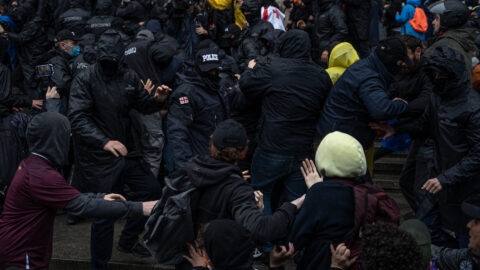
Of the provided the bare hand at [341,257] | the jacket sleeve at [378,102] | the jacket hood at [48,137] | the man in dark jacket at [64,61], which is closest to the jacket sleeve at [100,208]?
the jacket hood at [48,137]

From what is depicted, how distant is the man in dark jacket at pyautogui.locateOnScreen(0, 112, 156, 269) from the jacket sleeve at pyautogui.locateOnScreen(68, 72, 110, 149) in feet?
3.89

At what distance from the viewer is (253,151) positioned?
5996mm

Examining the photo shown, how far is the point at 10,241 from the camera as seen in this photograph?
4.06m

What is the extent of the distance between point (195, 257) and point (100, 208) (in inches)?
35.2

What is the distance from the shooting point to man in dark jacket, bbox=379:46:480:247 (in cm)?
464

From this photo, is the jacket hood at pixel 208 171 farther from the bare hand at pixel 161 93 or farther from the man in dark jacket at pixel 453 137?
the bare hand at pixel 161 93

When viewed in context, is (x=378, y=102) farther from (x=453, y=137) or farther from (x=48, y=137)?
(x=48, y=137)

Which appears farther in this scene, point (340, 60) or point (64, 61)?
point (64, 61)

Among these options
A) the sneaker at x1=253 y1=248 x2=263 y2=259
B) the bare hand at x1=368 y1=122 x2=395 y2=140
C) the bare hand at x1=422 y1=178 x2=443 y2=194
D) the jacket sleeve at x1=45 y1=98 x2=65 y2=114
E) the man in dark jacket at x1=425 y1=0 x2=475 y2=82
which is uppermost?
the man in dark jacket at x1=425 y1=0 x2=475 y2=82

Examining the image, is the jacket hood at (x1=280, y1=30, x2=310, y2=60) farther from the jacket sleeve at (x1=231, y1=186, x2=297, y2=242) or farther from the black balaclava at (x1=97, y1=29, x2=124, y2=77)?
the jacket sleeve at (x1=231, y1=186, x2=297, y2=242)

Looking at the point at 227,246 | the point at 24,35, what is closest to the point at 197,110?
the point at 227,246

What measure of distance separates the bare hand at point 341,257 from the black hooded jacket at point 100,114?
2.71 meters

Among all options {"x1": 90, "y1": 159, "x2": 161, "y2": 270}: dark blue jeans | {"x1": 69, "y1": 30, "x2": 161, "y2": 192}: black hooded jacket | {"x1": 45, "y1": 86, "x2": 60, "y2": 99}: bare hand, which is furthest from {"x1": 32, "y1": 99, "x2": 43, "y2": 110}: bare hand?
{"x1": 90, "y1": 159, "x2": 161, "y2": 270}: dark blue jeans

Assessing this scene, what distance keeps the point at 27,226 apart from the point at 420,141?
144 inches
